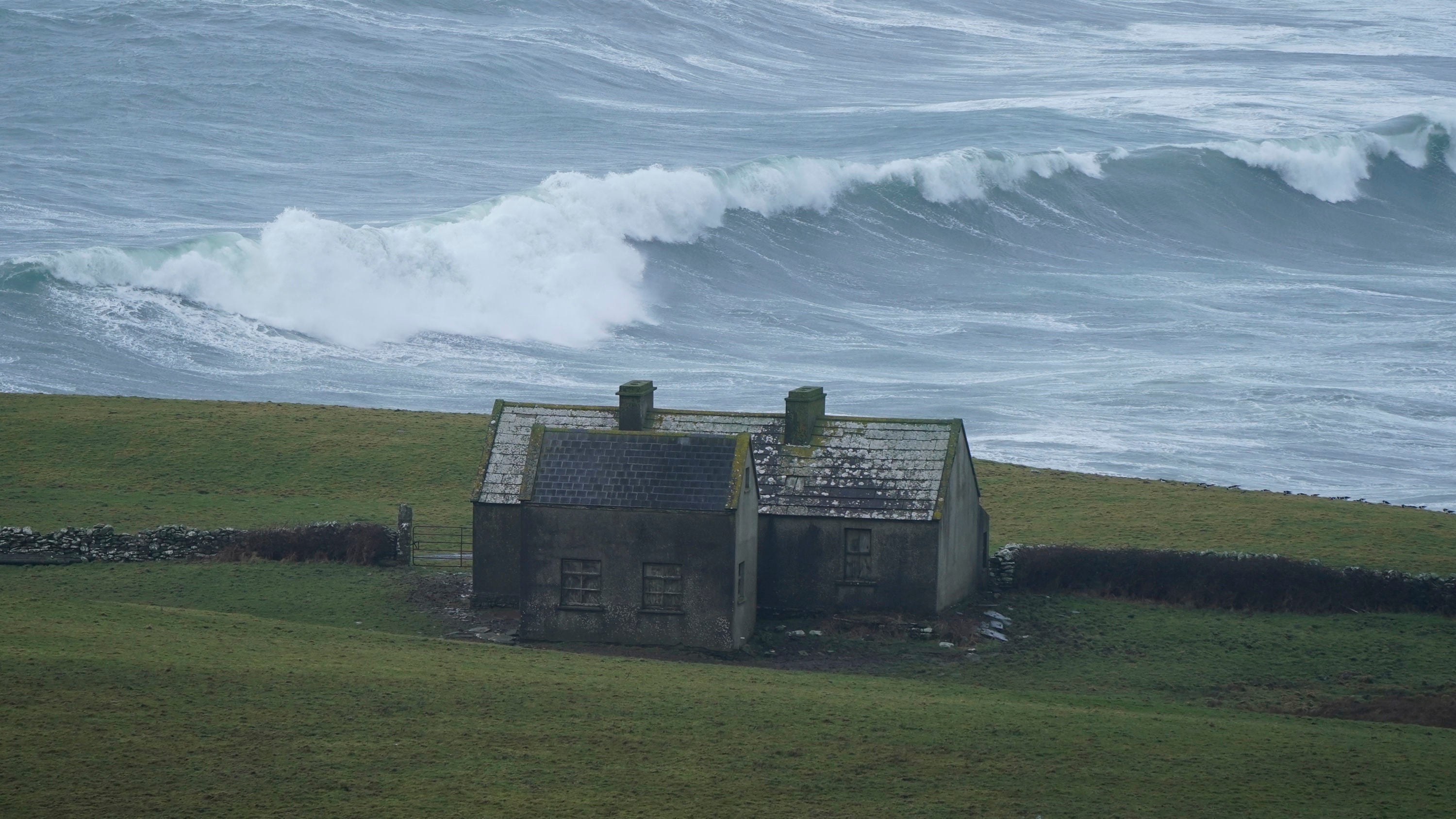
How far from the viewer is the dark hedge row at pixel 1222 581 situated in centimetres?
2895

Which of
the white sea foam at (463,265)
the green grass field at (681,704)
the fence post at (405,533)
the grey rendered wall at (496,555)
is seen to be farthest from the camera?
the white sea foam at (463,265)

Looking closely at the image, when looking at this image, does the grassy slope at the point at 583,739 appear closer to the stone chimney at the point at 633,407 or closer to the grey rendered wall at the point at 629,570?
the grey rendered wall at the point at 629,570

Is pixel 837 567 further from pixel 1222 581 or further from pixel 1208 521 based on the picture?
pixel 1208 521

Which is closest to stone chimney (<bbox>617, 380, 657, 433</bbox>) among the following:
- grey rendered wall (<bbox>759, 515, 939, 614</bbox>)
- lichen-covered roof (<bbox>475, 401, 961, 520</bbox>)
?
lichen-covered roof (<bbox>475, 401, 961, 520</bbox>)

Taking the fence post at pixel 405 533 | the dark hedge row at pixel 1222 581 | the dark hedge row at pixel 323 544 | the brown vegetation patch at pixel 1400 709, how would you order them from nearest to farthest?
the brown vegetation patch at pixel 1400 709 → the dark hedge row at pixel 1222 581 → the dark hedge row at pixel 323 544 → the fence post at pixel 405 533

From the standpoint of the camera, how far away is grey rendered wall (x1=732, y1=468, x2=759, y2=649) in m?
26.5

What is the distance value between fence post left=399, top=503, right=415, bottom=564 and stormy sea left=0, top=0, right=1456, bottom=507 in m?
16.6

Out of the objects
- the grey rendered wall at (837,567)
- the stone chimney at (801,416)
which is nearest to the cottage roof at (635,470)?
the grey rendered wall at (837,567)

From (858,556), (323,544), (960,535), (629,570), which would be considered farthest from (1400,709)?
(323,544)

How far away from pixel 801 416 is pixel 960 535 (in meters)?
3.25

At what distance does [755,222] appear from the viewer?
253 feet

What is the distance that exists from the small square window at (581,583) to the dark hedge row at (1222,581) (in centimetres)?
751

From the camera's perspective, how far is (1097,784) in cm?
1861

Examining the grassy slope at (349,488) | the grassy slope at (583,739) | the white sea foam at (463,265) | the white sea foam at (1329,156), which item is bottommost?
the grassy slope at (583,739)
